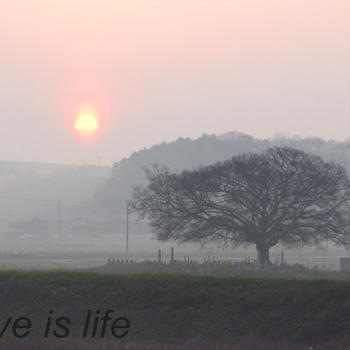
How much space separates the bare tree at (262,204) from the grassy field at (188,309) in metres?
22.9

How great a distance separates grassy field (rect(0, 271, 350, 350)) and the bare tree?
2294 cm

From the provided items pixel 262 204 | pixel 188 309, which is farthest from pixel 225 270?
pixel 188 309

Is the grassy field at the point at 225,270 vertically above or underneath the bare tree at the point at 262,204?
underneath

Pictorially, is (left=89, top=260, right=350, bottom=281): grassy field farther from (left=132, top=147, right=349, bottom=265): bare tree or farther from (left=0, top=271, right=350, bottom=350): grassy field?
(left=0, top=271, right=350, bottom=350): grassy field

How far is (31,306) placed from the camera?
27.5 metres

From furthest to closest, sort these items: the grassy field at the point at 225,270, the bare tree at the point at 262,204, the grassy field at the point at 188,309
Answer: the bare tree at the point at 262,204
the grassy field at the point at 225,270
the grassy field at the point at 188,309

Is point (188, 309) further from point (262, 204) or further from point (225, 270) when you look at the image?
point (262, 204)

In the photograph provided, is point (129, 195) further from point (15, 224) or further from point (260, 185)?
point (260, 185)

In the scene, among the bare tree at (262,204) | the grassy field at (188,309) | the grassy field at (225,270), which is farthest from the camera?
the bare tree at (262,204)

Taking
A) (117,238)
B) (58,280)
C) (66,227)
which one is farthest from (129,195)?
(58,280)

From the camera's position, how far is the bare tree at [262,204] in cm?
5059

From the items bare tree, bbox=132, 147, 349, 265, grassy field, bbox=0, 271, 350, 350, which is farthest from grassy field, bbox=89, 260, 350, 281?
grassy field, bbox=0, 271, 350, 350

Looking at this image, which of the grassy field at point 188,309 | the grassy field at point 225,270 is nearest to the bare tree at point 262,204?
the grassy field at point 225,270

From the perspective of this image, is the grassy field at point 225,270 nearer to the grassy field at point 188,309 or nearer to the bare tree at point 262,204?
the bare tree at point 262,204
